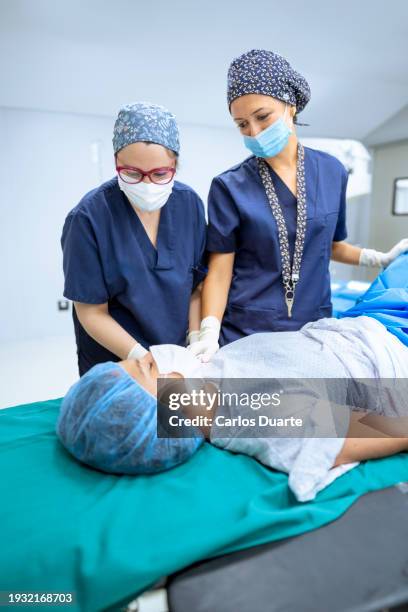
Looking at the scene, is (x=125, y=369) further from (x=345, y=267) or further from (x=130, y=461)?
(x=345, y=267)

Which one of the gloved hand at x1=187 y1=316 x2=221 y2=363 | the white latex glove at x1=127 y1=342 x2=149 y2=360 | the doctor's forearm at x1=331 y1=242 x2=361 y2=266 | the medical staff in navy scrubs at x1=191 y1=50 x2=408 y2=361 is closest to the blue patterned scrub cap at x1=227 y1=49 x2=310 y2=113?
the medical staff in navy scrubs at x1=191 y1=50 x2=408 y2=361

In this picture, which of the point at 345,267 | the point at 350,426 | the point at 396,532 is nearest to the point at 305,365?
the point at 350,426

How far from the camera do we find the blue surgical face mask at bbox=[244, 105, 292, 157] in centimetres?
132

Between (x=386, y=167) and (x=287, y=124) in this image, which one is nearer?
(x=287, y=124)

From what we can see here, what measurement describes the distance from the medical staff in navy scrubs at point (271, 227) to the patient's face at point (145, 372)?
0.83 ft

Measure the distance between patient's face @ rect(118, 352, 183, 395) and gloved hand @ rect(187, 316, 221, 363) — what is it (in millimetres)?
176

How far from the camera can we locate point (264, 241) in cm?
140

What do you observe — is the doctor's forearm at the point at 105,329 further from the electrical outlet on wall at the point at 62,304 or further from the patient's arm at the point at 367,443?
the electrical outlet on wall at the point at 62,304

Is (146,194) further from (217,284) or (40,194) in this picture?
(40,194)

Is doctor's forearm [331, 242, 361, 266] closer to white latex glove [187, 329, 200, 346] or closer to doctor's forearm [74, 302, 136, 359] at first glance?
white latex glove [187, 329, 200, 346]

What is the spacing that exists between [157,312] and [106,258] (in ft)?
0.77

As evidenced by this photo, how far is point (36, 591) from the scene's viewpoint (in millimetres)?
763

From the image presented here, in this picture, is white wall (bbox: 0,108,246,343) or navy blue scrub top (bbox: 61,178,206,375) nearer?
navy blue scrub top (bbox: 61,178,206,375)

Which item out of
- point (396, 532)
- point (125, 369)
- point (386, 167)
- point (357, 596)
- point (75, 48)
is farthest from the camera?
point (386, 167)
